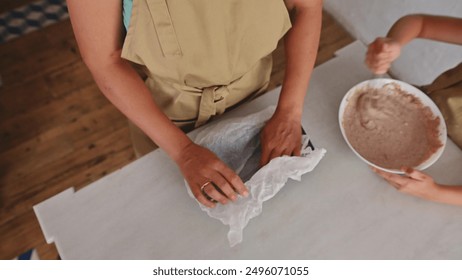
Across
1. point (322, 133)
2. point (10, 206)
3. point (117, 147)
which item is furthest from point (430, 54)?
point (10, 206)

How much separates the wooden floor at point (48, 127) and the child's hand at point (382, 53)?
96cm

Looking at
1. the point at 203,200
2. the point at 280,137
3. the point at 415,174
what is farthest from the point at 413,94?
the point at 203,200

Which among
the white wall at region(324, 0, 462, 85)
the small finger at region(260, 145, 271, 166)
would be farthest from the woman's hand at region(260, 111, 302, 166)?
the white wall at region(324, 0, 462, 85)

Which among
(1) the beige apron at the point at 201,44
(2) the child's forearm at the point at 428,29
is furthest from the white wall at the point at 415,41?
(1) the beige apron at the point at 201,44

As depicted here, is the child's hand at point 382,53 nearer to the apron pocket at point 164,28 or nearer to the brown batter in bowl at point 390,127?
the brown batter in bowl at point 390,127

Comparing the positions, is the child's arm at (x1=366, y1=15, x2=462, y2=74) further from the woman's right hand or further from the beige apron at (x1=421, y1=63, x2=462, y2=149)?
the woman's right hand

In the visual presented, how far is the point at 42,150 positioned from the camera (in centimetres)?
Result: 165

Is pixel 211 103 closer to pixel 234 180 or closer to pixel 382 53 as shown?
pixel 234 180

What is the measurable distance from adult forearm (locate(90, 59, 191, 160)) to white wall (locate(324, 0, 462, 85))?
3.06 feet

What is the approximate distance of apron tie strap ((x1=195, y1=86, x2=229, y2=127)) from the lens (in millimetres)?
849

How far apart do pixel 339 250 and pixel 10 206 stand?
134 cm

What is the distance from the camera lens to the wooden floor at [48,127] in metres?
1.54

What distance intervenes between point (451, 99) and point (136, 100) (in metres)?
0.71

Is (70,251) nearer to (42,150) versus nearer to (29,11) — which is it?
(42,150)
